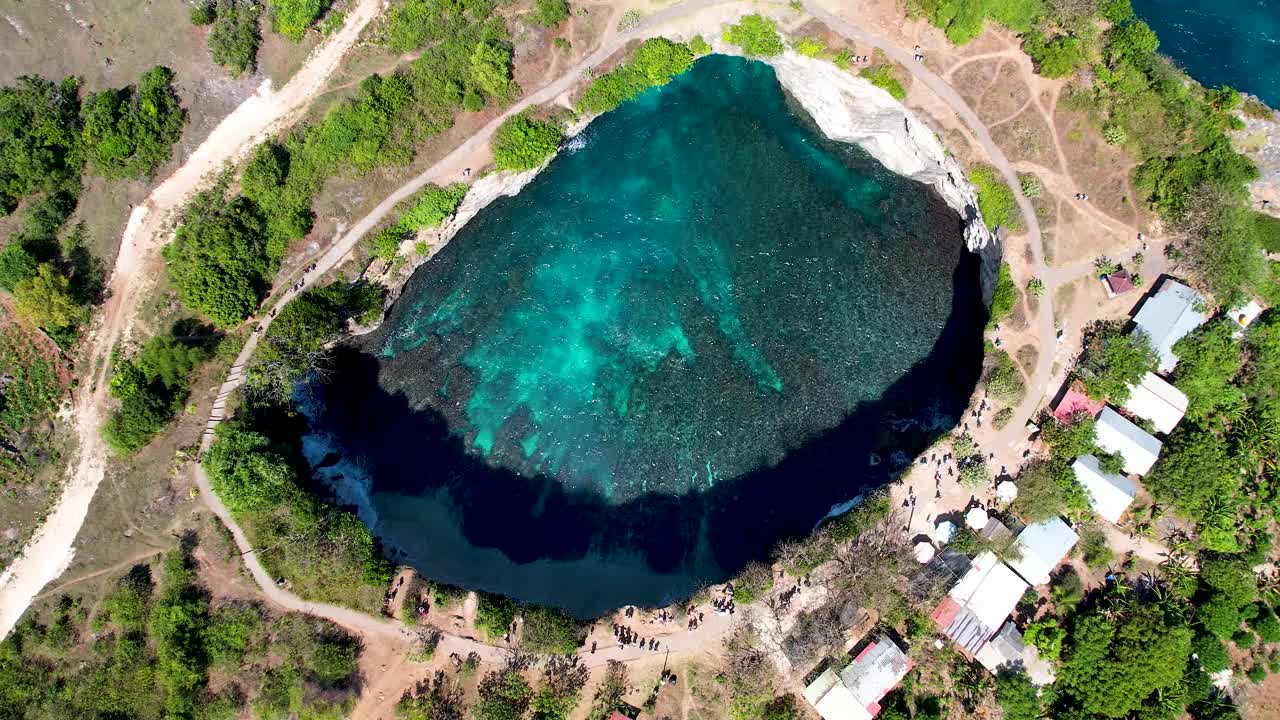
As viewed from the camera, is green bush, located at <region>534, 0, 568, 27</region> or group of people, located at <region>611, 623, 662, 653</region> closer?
group of people, located at <region>611, 623, 662, 653</region>

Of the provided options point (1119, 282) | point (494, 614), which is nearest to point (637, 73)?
point (1119, 282)

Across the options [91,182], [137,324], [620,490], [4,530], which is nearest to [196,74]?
[91,182]

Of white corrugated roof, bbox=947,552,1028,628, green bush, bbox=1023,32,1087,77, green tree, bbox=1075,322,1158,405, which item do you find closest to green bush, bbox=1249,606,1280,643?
white corrugated roof, bbox=947,552,1028,628

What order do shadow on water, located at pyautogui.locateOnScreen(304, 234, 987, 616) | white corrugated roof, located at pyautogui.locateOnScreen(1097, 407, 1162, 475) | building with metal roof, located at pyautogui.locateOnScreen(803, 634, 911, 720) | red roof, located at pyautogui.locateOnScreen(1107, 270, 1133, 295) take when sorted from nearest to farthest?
building with metal roof, located at pyautogui.locateOnScreen(803, 634, 911, 720) < white corrugated roof, located at pyautogui.locateOnScreen(1097, 407, 1162, 475) < red roof, located at pyautogui.locateOnScreen(1107, 270, 1133, 295) < shadow on water, located at pyautogui.locateOnScreen(304, 234, 987, 616)

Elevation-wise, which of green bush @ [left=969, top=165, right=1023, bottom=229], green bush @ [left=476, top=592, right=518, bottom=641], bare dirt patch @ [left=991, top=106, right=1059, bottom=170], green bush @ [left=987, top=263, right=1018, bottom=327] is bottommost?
green bush @ [left=476, top=592, right=518, bottom=641]

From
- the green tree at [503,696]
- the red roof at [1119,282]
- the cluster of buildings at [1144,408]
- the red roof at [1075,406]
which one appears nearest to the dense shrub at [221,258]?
the green tree at [503,696]

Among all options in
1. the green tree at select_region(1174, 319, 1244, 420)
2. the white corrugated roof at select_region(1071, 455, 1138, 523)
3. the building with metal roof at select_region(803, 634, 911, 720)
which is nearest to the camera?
the building with metal roof at select_region(803, 634, 911, 720)

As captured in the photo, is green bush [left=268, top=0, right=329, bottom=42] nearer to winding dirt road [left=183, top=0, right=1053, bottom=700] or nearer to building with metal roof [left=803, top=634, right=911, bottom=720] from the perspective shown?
winding dirt road [left=183, top=0, right=1053, bottom=700]
